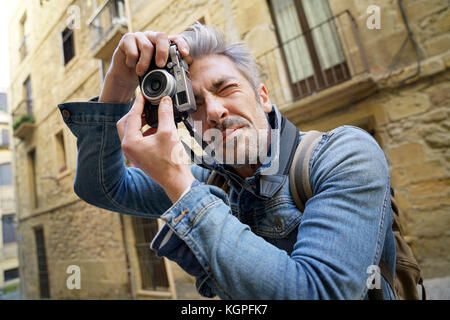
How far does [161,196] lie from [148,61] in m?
0.37

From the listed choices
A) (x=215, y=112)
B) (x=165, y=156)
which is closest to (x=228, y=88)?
(x=215, y=112)

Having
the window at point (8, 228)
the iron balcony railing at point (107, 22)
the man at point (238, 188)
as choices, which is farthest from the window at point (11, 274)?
the man at point (238, 188)

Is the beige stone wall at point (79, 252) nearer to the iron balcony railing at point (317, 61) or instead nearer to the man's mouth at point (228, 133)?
the man's mouth at point (228, 133)

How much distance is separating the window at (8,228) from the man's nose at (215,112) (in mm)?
4188

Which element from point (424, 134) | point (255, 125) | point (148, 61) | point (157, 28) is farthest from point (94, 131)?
point (424, 134)

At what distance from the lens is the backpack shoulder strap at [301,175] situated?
1.38 ft

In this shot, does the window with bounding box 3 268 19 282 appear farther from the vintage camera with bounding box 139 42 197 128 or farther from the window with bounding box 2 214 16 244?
the vintage camera with bounding box 139 42 197 128

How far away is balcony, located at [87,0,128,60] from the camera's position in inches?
63.1

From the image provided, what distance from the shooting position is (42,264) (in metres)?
2.84

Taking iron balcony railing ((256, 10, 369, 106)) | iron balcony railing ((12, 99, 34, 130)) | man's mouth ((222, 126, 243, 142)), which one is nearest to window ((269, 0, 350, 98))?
iron balcony railing ((256, 10, 369, 106))

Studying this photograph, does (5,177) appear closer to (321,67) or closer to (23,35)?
(23,35)

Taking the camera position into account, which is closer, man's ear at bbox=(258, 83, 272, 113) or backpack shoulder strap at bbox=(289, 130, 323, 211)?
backpack shoulder strap at bbox=(289, 130, 323, 211)

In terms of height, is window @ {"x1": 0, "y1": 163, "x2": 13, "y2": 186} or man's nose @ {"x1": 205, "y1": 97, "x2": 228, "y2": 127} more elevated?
window @ {"x1": 0, "y1": 163, "x2": 13, "y2": 186}

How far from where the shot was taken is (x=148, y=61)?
1.63ft
